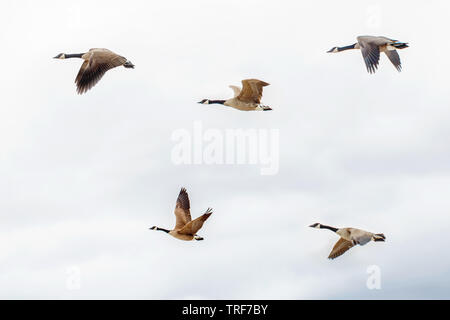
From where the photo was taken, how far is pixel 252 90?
17312 millimetres

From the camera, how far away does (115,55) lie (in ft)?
58.0

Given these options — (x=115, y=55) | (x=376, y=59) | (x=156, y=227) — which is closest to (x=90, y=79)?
(x=115, y=55)

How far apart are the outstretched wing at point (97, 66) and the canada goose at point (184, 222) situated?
334 cm

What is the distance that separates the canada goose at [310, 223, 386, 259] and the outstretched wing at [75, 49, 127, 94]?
550 cm

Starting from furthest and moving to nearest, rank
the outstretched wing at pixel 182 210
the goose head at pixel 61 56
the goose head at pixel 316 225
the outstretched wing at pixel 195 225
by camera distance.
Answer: the goose head at pixel 61 56 < the goose head at pixel 316 225 < the outstretched wing at pixel 182 210 < the outstretched wing at pixel 195 225

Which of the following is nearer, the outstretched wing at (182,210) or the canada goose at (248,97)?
the canada goose at (248,97)

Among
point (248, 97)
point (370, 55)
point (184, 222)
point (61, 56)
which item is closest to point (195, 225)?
point (184, 222)

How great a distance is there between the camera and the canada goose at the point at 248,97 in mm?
17016

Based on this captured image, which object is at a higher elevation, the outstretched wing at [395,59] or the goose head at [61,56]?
the goose head at [61,56]

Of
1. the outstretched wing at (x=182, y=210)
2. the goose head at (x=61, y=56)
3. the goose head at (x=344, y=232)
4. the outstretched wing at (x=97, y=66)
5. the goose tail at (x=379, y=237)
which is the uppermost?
the goose head at (x=61, y=56)

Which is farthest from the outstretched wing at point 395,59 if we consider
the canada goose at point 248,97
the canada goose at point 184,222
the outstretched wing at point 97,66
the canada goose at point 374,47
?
the outstretched wing at point 97,66

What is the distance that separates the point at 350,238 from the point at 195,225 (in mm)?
Answer: 3047

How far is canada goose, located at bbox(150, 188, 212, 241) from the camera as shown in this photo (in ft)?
56.4

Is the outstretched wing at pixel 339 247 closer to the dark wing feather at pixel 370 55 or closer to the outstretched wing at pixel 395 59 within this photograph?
the dark wing feather at pixel 370 55
